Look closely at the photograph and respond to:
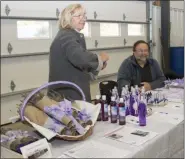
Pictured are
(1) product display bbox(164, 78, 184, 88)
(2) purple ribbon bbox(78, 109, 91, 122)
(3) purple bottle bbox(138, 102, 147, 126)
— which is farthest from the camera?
(1) product display bbox(164, 78, 184, 88)

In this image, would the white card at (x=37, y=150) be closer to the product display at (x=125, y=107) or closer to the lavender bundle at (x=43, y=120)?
the lavender bundle at (x=43, y=120)

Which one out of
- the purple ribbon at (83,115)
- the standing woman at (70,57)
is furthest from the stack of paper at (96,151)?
the standing woman at (70,57)

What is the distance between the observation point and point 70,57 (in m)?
1.54

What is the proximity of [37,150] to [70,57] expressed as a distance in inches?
25.8

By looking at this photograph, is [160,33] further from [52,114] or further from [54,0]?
[52,114]

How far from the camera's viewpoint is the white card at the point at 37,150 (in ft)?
3.33

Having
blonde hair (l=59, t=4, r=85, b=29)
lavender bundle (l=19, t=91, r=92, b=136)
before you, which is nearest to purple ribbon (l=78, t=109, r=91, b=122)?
lavender bundle (l=19, t=91, r=92, b=136)

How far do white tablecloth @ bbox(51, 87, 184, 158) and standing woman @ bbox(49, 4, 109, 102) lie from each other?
329mm

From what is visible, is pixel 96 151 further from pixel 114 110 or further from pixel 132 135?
pixel 114 110

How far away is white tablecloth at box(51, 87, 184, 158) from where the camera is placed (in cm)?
114

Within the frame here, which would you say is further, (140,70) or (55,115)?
(140,70)

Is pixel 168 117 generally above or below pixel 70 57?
below

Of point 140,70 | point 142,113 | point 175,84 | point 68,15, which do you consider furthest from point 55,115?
point 175,84

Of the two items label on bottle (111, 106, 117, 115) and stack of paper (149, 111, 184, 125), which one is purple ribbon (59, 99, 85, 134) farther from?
stack of paper (149, 111, 184, 125)
